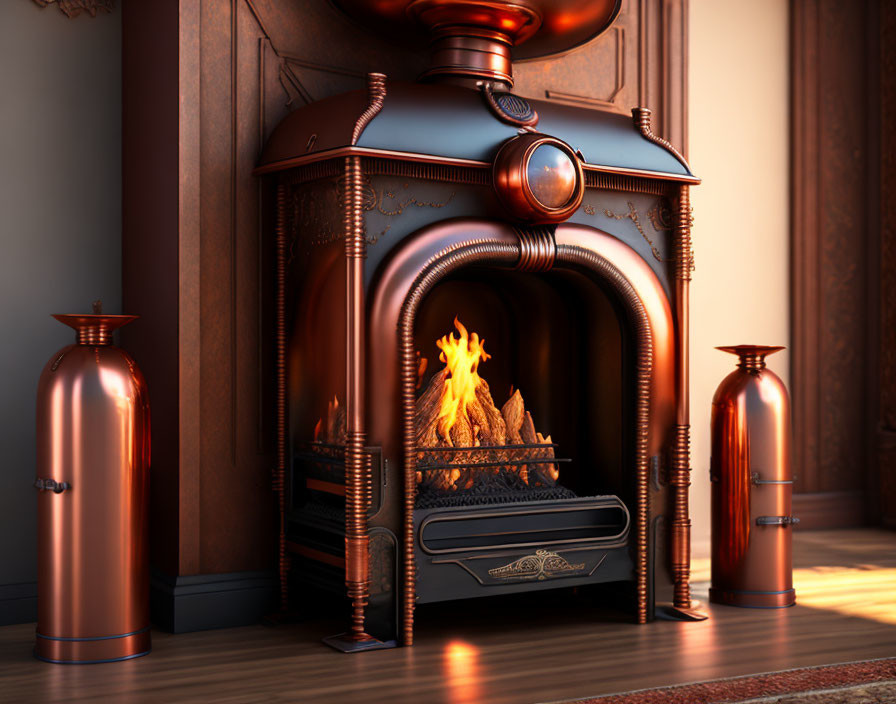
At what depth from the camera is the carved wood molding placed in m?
3.54

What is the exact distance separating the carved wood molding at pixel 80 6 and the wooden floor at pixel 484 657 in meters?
2.10

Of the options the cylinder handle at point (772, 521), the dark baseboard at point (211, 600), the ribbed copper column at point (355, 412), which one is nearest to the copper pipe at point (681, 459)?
the cylinder handle at point (772, 521)

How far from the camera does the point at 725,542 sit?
3664 millimetres

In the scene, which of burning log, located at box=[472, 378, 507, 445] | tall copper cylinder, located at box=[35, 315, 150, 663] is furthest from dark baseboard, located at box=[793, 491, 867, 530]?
tall copper cylinder, located at box=[35, 315, 150, 663]

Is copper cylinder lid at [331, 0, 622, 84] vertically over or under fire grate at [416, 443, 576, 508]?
over

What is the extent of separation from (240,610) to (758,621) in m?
1.71

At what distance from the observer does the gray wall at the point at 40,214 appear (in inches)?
136

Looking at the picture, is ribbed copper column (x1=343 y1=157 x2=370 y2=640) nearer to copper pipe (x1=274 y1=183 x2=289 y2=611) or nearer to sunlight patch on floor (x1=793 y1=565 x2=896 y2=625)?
copper pipe (x1=274 y1=183 x2=289 y2=611)

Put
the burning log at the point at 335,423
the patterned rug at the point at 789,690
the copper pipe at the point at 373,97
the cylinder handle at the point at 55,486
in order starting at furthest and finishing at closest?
the burning log at the point at 335,423, the copper pipe at the point at 373,97, the cylinder handle at the point at 55,486, the patterned rug at the point at 789,690

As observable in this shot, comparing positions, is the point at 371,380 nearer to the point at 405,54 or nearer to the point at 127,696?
the point at 127,696

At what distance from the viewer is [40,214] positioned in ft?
11.5

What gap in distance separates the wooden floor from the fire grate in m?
0.42

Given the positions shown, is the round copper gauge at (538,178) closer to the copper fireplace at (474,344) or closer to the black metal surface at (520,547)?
the copper fireplace at (474,344)

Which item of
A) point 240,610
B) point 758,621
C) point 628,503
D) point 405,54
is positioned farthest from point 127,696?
point 405,54
